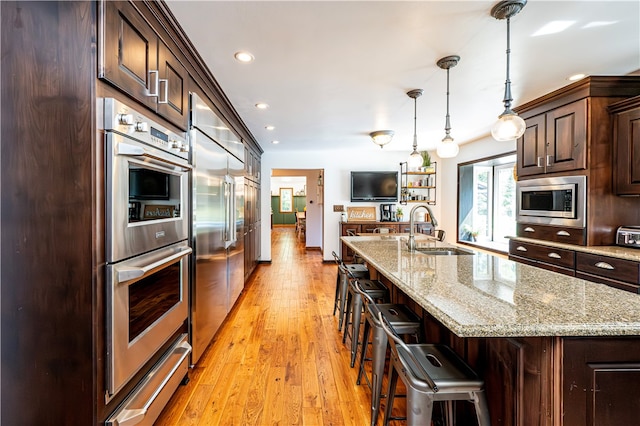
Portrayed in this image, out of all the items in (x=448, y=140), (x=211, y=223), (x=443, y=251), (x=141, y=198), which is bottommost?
(x=443, y=251)

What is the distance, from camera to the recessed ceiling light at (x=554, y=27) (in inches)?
72.4

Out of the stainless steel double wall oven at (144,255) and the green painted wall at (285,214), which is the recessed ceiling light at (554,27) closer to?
the stainless steel double wall oven at (144,255)

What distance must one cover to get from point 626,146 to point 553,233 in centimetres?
92

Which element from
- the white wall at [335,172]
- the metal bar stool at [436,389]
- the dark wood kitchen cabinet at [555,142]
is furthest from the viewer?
the white wall at [335,172]

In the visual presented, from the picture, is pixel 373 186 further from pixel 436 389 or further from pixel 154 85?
pixel 436 389

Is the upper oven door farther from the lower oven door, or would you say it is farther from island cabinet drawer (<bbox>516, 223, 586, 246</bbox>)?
island cabinet drawer (<bbox>516, 223, 586, 246</bbox>)

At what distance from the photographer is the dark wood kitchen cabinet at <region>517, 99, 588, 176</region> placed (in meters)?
2.65

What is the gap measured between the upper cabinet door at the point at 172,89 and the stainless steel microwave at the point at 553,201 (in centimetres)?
335

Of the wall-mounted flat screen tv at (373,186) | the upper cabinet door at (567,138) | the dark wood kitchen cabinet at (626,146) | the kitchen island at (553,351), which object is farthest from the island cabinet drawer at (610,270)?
the wall-mounted flat screen tv at (373,186)

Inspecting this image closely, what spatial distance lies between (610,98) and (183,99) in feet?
11.5

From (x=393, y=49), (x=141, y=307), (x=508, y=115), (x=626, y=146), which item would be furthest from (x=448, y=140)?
(x=141, y=307)

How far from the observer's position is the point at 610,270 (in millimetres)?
2299

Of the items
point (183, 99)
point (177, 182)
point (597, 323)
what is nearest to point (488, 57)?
point (597, 323)

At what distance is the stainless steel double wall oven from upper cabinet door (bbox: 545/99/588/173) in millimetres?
3311
